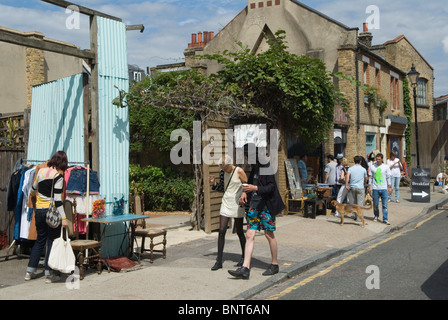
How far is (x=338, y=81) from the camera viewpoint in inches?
751

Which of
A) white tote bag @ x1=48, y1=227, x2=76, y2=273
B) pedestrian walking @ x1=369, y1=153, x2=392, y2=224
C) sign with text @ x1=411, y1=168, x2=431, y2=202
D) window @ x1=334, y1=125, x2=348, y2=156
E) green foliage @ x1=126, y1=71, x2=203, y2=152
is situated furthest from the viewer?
window @ x1=334, y1=125, x2=348, y2=156

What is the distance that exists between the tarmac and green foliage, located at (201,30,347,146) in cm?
320

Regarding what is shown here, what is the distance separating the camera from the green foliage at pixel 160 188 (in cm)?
1524

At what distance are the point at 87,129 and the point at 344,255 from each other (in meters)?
5.28

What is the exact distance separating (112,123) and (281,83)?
5.77m

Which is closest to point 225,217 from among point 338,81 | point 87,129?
point 87,129

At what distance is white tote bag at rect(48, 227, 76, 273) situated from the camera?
631 cm

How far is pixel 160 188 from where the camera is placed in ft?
50.5

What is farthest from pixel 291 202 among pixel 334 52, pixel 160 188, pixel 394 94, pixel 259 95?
pixel 394 94

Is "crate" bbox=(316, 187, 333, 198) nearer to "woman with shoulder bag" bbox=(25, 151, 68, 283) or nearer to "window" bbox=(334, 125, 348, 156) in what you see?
"window" bbox=(334, 125, 348, 156)

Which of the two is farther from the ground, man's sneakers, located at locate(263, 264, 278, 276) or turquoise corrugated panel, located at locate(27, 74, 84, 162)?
turquoise corrugated panel, located at locate(27, 74, 84, 162)

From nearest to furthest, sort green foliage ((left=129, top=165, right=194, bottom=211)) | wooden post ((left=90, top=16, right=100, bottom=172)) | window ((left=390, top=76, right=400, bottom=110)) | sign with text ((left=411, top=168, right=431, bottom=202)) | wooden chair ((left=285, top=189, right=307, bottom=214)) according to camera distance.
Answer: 1. wooden post ((left=90, top=16, right=100, bottom=172))
2. wooden chair ((left=285, top=189, right=307, bottom=214))
3. green foliage ((left=129, top=165, right=194, bottom=211))
4. sign with text ((left=411, top=168, right=431, bottom=202))
5. window ((left=390, top=76, right=400, bottom=110))

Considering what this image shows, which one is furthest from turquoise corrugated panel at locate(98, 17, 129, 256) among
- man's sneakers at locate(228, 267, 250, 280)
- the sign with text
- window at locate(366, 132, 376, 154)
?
window at locate(366, 132, 376, 154)

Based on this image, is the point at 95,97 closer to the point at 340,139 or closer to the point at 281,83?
the point at 281,83
